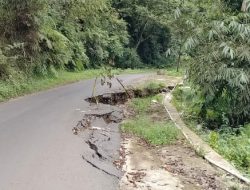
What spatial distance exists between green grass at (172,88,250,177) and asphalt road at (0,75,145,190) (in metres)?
2.98

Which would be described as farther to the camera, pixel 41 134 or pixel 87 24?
pixel 87 24

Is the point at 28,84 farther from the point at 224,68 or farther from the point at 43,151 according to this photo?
the point at 43,151

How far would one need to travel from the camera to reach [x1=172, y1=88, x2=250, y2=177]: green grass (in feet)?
27.6

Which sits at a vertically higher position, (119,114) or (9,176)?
(9,176)

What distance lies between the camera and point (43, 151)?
326 inches

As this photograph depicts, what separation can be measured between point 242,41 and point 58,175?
6.63 meters

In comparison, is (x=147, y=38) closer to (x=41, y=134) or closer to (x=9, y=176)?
(x=41, y=134)

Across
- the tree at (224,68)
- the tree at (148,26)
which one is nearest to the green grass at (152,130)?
the tree at (224,68)

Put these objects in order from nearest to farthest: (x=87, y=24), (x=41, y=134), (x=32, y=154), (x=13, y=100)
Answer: (x=32, y=154)
(x=41, y=134)
(x=13, y=100)
(x=87, y=24)

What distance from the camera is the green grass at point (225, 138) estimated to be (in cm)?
840

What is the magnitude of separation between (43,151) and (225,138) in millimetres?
4675

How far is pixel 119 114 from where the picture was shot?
13.7 m

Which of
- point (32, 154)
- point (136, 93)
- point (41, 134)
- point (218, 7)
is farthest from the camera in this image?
point (136, 93)

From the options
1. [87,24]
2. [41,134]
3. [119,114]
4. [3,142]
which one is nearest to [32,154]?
[3,142]
